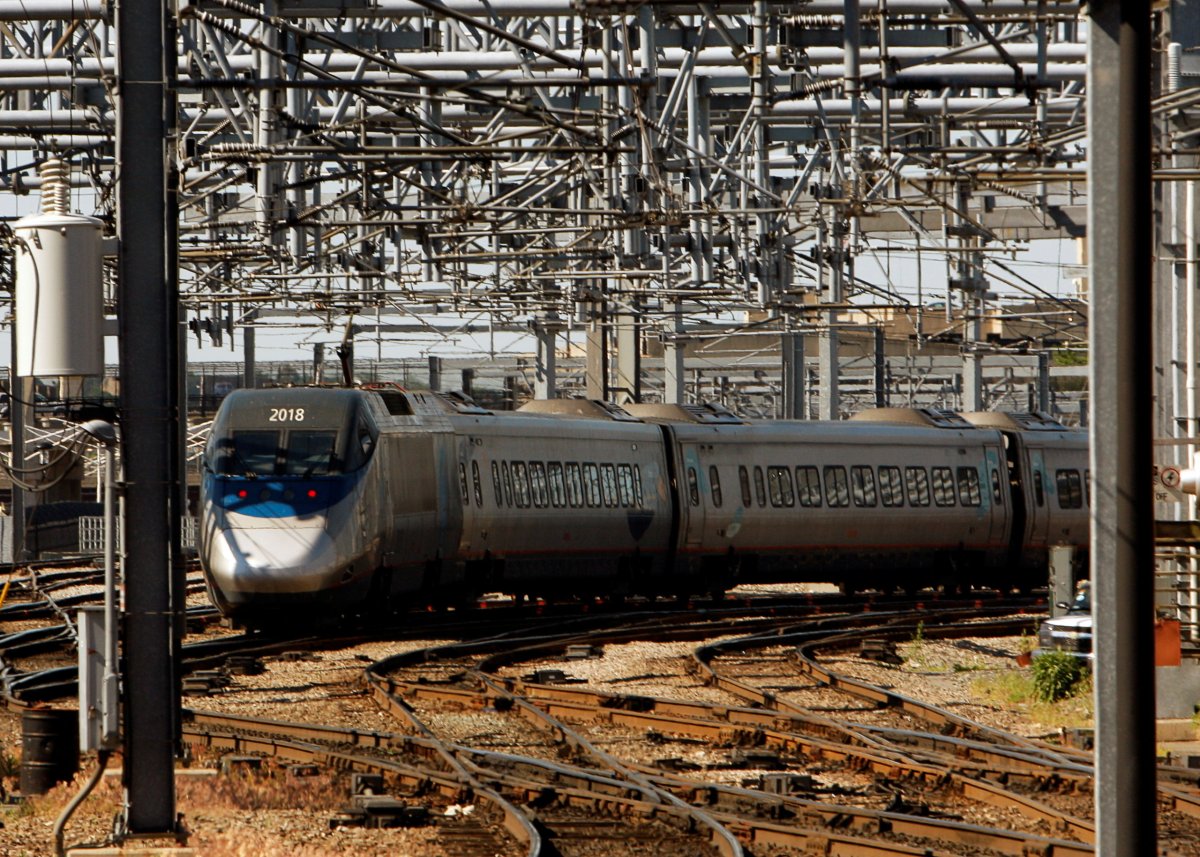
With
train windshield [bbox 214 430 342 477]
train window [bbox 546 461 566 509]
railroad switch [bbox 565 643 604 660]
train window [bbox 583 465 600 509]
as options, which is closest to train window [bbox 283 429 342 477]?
train windshield [bbox 214 430 342 477]

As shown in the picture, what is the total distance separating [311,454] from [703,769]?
1021 cm

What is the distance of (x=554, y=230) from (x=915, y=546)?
1187 centimetres

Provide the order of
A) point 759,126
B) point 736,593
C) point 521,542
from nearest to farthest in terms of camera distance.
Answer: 1. point 759,126
2. point 521,542
3. point 736,593

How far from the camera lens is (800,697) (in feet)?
56.5

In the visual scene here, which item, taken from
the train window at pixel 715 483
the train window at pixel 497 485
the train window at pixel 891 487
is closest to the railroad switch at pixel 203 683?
the train window at pixel 497 485

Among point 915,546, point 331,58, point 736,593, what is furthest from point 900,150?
point 736,593

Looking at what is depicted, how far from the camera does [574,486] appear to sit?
27.8 metres

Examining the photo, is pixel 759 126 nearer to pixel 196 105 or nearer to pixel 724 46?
pixel 724 46

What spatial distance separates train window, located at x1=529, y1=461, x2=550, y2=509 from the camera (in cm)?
2686

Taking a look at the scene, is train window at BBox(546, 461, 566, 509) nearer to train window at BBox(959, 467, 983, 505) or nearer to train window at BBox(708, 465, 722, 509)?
train window at BBox(708, 465, 722, 509)

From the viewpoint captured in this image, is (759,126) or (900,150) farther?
(759,126)

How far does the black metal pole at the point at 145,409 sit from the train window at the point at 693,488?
20.7 m

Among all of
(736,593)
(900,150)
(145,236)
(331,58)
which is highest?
(331,58)

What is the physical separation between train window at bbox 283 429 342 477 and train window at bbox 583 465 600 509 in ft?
21.3
